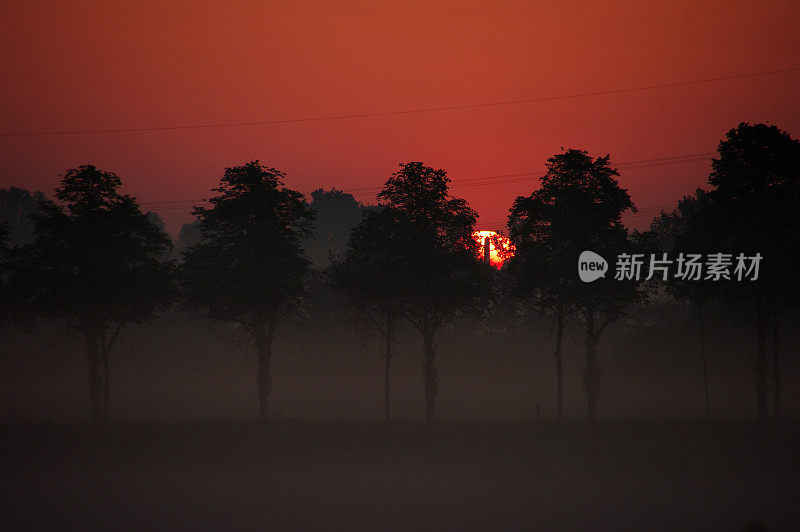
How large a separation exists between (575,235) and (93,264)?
29.1m

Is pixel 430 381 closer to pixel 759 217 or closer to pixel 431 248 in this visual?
pixel 431 248

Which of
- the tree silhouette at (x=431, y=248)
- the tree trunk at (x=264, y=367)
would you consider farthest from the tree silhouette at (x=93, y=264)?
the tree silhouette at (x=431, y=248)

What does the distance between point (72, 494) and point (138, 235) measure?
2265cm

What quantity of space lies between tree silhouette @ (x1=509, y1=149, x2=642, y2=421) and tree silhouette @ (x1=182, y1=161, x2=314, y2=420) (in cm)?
1359

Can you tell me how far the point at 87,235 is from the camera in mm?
46500

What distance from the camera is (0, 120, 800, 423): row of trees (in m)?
43.8

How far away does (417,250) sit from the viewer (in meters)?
44.4

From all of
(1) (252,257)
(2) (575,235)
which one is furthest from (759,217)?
(1) (252,257)

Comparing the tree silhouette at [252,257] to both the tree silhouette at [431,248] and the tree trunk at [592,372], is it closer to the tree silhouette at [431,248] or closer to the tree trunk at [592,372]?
the tree silhouette at [431,248]

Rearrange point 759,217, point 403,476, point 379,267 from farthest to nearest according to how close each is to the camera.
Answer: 1. point 379,267
2. point 759,217
3. point 403,476

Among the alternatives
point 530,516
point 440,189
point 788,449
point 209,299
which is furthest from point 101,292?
point 788,449

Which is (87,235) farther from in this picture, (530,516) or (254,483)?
(530,516)

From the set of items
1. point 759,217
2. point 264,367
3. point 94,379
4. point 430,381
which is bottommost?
point 430,381

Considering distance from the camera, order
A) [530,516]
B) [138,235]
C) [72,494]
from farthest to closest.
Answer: [138,235] < [72,494] < [530,516]
